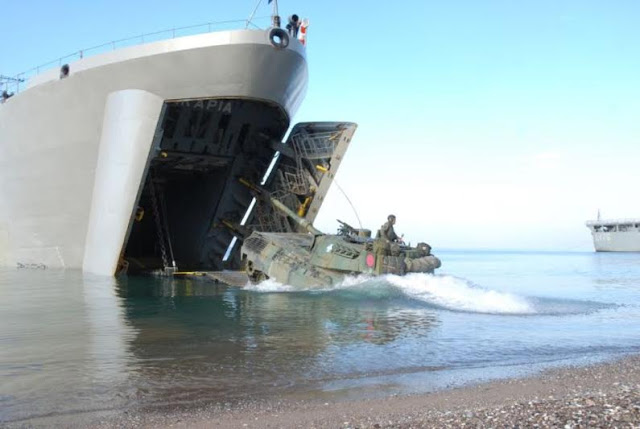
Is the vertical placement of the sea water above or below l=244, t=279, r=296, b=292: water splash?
below

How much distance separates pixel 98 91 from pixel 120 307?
9.39 metres

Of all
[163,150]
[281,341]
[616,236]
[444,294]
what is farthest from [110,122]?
[616,236]

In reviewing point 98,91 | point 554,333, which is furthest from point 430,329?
point 98,91

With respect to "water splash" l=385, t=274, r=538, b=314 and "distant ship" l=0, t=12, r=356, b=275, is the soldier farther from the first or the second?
"distant ship" l=0, t=12, r=356, b=275

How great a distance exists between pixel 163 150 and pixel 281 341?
13.9 meters

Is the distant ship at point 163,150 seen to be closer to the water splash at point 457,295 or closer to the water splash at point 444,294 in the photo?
the water splash at point 444,294

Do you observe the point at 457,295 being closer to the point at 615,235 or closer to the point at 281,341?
the point at 281,341

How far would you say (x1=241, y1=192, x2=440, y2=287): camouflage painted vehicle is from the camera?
1733 centimetres

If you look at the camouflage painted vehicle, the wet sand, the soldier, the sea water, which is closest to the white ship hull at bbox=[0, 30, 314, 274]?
the sea water

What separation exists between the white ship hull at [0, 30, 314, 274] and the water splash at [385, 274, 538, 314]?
814 centimetres

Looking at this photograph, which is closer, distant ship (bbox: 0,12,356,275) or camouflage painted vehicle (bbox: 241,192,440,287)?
camouflage painted vehicle (bbox: 241,192,440,287)

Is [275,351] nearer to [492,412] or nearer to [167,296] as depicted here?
[492,412]

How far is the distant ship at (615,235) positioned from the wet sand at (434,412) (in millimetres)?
81351

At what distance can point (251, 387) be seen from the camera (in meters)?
6.64
